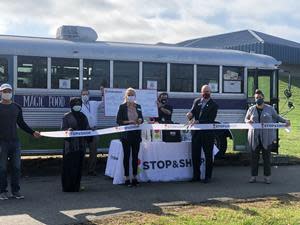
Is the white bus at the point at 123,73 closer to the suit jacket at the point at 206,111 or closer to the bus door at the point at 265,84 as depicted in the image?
the bus door at the point at 265,84

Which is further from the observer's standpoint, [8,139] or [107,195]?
[107,195]

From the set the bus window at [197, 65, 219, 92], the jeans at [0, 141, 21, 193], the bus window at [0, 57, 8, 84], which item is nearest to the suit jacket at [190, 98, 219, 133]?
the bus window at [197, 65, 219, 92]

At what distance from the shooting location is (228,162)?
46.4 feet

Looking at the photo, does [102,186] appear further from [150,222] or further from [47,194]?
Result: [150,222]

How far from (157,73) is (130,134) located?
3505 millimetres

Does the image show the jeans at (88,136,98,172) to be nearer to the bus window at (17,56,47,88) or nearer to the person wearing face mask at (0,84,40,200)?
the bus window at (17,56,47,88)

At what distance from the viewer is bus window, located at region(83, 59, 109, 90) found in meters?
12.6

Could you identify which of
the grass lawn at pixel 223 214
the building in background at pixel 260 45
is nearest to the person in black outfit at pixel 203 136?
the grass lawn at pixel 223 214

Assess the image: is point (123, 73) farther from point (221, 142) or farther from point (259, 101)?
point (259, 101)

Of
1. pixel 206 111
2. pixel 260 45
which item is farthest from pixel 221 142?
pixel 260 45

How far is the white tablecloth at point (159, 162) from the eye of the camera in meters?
10.5

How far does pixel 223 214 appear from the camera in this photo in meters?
7.69

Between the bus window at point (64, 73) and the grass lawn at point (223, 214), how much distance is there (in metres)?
5.12

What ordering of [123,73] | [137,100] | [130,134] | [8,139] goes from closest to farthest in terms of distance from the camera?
1. [8,139]
2. [130,134]
3. [137,100]
4. [123,73]
